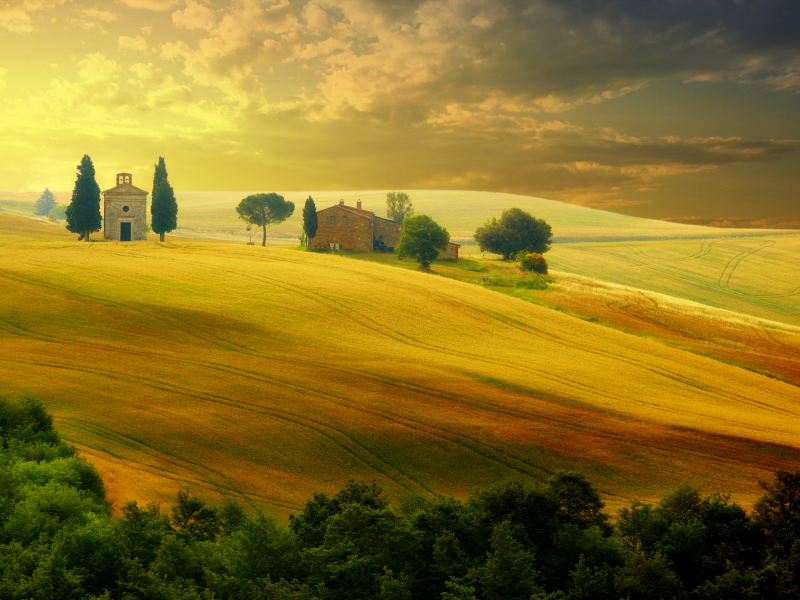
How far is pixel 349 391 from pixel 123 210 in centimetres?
5461

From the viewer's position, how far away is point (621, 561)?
12.7m

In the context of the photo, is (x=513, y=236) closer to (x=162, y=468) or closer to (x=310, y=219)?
(x=310, y=219)

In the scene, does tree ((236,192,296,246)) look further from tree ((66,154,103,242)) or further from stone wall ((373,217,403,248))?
tree ((66,154,103,242))

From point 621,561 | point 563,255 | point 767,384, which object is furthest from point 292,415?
point 563,255

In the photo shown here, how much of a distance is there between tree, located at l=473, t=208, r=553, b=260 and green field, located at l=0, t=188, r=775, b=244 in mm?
25943

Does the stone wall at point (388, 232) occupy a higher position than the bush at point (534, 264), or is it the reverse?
the stone wall at point (388, 232)

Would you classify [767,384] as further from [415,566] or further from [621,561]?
[415,566]

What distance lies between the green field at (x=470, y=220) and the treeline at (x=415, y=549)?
113 metres

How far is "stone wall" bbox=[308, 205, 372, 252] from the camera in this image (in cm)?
9262

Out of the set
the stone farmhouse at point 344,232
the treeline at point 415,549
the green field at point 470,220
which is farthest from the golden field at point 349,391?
the green field at point 470,220

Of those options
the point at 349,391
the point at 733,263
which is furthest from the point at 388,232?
the point at 349,391

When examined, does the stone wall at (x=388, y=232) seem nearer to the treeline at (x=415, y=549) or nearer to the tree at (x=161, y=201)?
the tree at (x=161, y=201)

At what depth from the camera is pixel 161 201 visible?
240ft

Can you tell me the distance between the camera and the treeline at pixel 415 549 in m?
11.0
